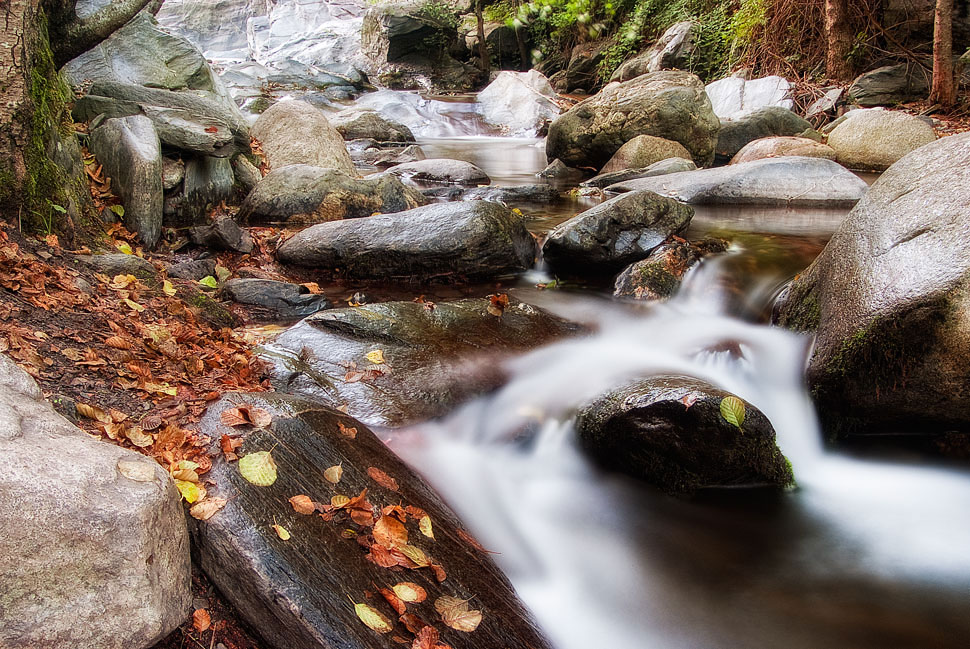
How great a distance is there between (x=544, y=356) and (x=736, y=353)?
153 cm

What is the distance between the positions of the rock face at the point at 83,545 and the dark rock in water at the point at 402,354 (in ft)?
6.36

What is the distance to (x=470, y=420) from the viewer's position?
416 cm

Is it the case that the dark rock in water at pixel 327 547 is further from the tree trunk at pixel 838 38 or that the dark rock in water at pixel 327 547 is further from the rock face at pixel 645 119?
the tree trunk at pixel 838 38

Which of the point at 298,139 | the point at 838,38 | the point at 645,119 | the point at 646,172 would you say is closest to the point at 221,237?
the point at 298,139

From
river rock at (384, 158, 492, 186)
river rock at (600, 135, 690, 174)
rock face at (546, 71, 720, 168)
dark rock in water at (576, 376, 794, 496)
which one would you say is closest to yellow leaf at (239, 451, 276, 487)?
dark rock in water at (576, 376, 794, 496)

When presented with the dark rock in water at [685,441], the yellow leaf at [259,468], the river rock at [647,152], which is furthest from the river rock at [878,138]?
the yellow leaf at [259,468]

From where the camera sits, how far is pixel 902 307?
3.77m

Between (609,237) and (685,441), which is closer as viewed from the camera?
(685,441)

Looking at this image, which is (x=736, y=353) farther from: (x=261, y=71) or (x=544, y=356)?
(x=261, y=71)

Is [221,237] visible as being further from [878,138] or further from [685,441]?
[878,138]

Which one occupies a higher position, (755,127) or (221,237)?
(755,127)

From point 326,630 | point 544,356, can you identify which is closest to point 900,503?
point 544,356

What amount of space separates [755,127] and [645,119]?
275 cm

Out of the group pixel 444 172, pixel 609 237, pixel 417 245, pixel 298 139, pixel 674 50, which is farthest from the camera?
pixel 674 50
